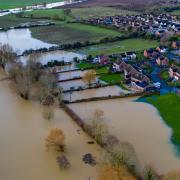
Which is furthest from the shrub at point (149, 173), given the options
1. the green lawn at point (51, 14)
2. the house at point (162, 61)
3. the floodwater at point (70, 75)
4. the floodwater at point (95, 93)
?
the green lawn at point (51, 14)

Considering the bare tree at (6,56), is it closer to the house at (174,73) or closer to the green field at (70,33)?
the green field at (70,33)

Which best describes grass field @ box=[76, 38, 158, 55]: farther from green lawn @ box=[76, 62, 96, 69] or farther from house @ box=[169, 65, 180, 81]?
house @ box=[169, 65, 180, 81]

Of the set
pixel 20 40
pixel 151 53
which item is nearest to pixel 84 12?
pixel 20 40

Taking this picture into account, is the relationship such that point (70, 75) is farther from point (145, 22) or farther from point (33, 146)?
point (145, 22)

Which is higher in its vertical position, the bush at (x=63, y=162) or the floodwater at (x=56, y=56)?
the floodwater at (x=56, y=56)

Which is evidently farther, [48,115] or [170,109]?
[170,109]

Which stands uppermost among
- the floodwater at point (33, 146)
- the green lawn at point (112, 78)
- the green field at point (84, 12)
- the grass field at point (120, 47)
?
the green field at point (84, 12)

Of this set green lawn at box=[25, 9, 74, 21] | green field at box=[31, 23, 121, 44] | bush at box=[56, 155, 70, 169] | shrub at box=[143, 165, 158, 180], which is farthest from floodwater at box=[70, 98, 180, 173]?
green lawn at box=[25, 9, 74, 21]
